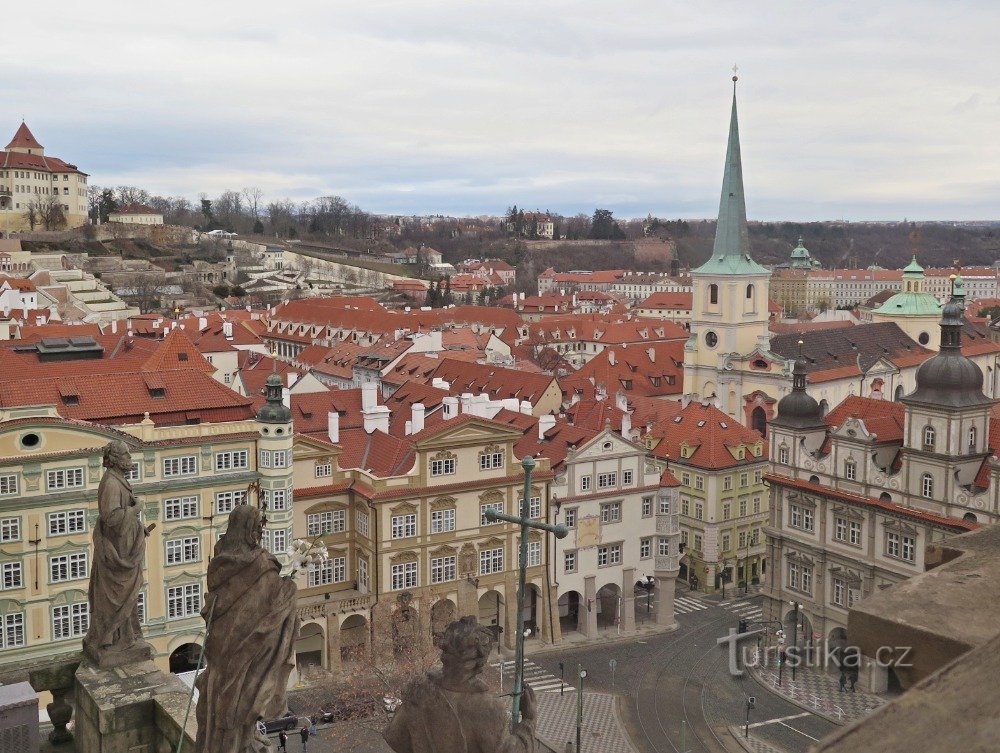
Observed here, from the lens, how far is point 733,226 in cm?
7769

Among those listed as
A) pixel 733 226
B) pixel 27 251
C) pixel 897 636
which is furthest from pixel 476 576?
pixel 27 251

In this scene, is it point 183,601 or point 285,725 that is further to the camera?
point 183,601

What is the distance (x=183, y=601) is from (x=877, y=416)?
25.7 meters

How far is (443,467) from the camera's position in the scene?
38.3m

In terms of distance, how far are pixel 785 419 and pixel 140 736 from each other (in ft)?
116

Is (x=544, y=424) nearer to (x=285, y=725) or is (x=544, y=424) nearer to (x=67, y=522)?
(x=285, y=725)

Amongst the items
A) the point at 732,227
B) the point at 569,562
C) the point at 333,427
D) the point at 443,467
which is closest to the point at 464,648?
the point at 443,467

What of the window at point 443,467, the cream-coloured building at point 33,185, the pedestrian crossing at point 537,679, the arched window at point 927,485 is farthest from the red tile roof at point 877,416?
the cream-coloured building at point 33,185

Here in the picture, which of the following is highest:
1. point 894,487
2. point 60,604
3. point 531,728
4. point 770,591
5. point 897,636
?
point 897,636

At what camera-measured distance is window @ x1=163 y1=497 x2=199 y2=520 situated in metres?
33.0

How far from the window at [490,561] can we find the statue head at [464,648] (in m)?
33.7

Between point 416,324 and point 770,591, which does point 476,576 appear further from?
point 416,324

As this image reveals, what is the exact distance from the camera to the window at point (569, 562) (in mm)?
41062

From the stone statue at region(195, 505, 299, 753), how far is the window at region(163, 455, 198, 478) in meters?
26.5
